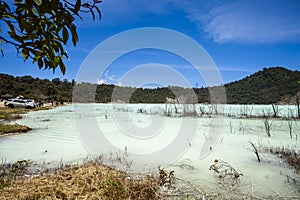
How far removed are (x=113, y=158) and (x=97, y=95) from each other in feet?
158

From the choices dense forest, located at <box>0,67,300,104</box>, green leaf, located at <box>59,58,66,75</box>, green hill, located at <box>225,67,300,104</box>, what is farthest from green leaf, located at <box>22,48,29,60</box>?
green hill, located at <box>225,67,300,104</box>

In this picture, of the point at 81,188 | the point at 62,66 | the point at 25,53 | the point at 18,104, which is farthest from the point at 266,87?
the point at 25,53

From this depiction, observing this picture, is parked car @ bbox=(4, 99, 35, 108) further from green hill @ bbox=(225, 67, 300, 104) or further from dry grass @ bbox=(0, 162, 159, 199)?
green hill @ bbox=(225, 67, 300, 104)

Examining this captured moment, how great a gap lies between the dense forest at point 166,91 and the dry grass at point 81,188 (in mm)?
26232

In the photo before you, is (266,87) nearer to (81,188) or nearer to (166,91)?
(166,91)

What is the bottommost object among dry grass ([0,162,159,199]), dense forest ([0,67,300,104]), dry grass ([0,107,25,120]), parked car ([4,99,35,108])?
dry grass ([0,162,159,199])

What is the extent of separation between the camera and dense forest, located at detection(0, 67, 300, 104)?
34.3 meters

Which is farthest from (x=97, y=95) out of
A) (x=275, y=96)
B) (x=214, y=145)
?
(x=214, y=145)

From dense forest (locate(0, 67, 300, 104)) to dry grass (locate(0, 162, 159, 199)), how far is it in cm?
2623

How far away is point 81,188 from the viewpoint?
63.9 inches

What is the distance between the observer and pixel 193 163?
292 cm

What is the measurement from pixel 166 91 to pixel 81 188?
31.1m

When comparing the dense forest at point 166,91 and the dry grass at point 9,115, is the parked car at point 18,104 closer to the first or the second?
the dry grass at point 9,115

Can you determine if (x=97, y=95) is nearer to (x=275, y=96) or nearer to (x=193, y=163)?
(x=275, y=96)
